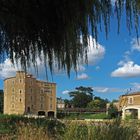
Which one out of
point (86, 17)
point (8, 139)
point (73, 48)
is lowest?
point (8, 139)

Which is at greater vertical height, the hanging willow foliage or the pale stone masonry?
the pale stone masonry

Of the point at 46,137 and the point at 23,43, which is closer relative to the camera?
the point at 23,43

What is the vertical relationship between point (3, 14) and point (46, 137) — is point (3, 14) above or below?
above

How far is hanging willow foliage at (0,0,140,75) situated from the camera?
4086 millimetres

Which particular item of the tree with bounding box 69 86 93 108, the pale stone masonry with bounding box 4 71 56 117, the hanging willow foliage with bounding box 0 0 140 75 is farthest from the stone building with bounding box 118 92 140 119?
the hanging willow foliage with bounding box 0 0 140 75

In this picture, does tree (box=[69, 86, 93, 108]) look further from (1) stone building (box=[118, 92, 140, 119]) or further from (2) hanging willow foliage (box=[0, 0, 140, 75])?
(2) hanging willow foliage (box=[0, 0, 140, 75])

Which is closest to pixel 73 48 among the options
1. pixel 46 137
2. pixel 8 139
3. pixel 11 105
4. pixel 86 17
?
pixel 86 17

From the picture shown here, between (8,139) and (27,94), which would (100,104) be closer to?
(27,94)

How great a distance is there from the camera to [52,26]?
4.48 metres

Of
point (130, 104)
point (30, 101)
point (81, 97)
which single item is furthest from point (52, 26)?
point (81, 97)

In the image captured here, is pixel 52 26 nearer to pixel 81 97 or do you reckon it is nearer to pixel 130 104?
pixel 130 104

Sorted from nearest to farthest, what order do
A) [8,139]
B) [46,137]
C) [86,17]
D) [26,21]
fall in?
[86,17], [26,21], [46,137], [8,139]

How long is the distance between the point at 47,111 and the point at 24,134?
345 feet

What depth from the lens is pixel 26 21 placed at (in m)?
4.45
